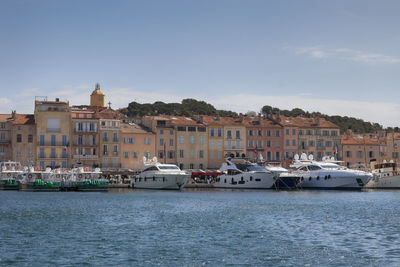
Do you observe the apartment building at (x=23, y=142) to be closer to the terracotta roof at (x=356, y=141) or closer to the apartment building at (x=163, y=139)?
the apartment building at (x=163, y=139)

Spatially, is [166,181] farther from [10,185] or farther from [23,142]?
[23,142]

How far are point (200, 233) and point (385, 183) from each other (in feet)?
203

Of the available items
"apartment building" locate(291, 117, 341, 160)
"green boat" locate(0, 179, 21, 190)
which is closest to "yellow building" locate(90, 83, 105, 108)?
"apartment building" locate(291, 117, 341, 160)

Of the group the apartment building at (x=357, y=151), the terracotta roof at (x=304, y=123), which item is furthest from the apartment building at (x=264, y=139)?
the apartment building at (x=357, y=151)

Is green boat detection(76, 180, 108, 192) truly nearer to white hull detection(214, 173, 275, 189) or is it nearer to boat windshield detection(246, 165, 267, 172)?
white hull detection(214, 173, 275, 189)

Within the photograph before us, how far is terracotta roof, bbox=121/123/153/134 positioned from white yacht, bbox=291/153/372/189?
31.5 meters

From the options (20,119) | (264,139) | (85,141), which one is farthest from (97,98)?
(264,139)

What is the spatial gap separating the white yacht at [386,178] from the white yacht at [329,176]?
586cm

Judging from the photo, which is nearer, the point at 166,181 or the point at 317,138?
the point at 166,181

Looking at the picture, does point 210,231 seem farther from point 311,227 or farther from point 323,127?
point 323,127

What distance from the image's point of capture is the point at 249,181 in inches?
3743

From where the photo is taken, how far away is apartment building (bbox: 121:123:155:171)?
112438mm

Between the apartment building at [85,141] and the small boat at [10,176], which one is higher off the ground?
the apartment building at [85,141]

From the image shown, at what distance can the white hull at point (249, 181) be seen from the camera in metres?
93.8
